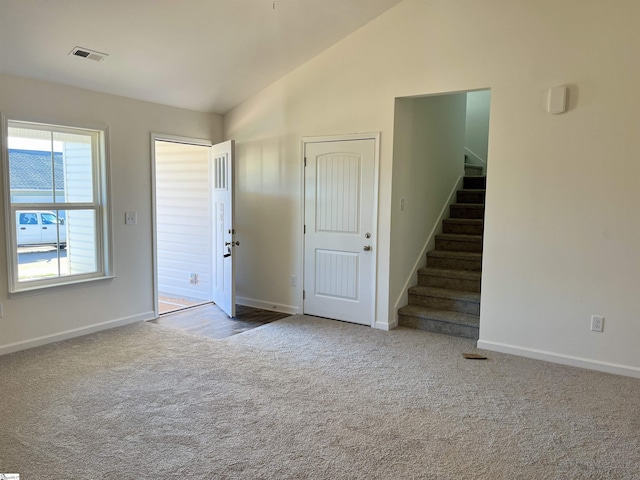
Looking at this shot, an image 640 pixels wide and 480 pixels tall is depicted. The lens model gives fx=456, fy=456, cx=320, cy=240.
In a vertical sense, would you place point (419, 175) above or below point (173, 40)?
below

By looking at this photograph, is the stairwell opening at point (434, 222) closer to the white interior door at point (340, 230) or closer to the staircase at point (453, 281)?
the staircase at point (453, 281)

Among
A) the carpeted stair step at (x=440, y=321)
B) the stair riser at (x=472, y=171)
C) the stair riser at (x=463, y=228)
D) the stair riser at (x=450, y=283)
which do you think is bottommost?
the carpeted stair step at (x=440, y=321)

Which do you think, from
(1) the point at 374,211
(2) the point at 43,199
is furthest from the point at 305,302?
(2) the point at 43,199

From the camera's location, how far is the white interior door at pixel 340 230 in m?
4.72

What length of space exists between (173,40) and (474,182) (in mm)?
4283

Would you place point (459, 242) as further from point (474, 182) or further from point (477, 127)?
point (477, 127)

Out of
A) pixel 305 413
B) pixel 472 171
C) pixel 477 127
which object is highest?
pixel 477 127

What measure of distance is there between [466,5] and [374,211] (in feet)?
6.65

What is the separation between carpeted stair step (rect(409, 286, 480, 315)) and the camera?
4633mm

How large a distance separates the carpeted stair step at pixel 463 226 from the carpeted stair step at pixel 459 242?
0.15 m

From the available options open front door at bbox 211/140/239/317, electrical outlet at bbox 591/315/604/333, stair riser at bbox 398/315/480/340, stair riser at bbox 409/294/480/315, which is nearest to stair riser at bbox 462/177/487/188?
stair riser at bbox 409/294/480/315

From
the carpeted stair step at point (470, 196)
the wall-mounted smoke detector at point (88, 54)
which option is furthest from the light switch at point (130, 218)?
the carpeted stair step at point (470, 196)

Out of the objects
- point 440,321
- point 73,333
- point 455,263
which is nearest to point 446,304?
point 440,321

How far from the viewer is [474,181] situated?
6336mm
